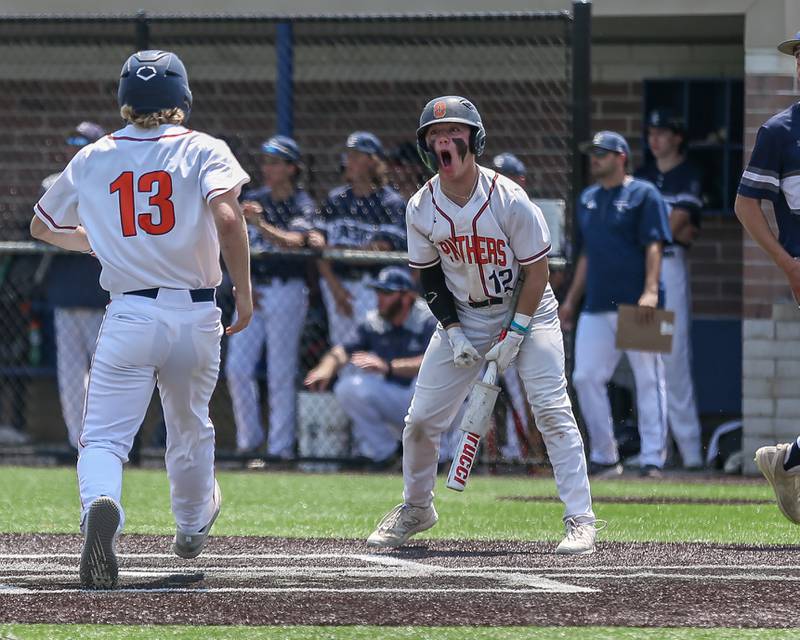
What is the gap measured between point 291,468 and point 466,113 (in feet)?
17.3

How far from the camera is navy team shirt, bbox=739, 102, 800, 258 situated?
22.1 ft

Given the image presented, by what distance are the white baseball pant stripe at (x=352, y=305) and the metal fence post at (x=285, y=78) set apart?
1.26 metres

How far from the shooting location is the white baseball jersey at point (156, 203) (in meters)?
5.71

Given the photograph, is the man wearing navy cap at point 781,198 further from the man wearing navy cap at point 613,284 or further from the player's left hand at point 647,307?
the man wearing navy cap at point 613,284

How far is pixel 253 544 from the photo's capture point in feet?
22.6

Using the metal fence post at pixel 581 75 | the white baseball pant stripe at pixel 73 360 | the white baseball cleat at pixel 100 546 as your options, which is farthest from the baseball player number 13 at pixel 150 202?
the white baseball pant stripe at pixel 73 360

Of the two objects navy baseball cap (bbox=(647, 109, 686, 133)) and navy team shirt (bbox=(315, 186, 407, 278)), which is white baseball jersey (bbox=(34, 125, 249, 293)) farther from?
navy baseball cap (bbox=(647, 109, 686, 133))

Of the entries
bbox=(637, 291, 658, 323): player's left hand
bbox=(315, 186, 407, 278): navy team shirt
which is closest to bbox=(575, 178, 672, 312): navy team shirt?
bbox=(637, 291, 658, 323): player's left hand

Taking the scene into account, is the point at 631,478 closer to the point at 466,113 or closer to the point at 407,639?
the point at 466,113

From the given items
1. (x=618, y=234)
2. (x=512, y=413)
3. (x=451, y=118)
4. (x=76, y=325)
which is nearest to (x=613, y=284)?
(x=618, y=234)

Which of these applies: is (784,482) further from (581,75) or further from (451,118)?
(581,75)

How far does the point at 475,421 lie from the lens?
6.71m

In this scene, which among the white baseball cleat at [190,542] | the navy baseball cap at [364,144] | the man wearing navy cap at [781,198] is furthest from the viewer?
the navy baseball cap at [364,144]

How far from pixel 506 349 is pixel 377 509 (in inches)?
87.8
